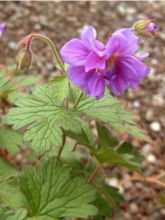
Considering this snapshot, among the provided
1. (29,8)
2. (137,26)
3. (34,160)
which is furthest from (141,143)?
(137,26)

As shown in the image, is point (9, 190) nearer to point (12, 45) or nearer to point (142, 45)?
point (12, 45)

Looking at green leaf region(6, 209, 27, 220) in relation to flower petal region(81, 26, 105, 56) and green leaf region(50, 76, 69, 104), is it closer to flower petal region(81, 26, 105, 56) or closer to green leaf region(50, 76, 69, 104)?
green leaf region(50, 76, 69, 104)

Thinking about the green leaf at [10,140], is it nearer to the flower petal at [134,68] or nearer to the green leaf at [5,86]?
the green leaf at [5,86]

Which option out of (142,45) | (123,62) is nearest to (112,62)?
(123,62)

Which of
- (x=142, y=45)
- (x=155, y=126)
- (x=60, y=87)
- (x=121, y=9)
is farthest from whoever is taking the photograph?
(x=121, y=9)

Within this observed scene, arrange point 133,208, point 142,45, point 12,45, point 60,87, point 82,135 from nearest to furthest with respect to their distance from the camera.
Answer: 1. point 60,87
2. point 82,135
3. point 133,208
4. point 12,45
5. point 142,45

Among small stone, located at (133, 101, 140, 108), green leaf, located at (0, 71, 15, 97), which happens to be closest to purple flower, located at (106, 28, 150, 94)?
green leaf, located at (0, 71, 15, 97)

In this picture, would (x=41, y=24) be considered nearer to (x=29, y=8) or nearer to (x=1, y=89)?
(x=29, y=8)
